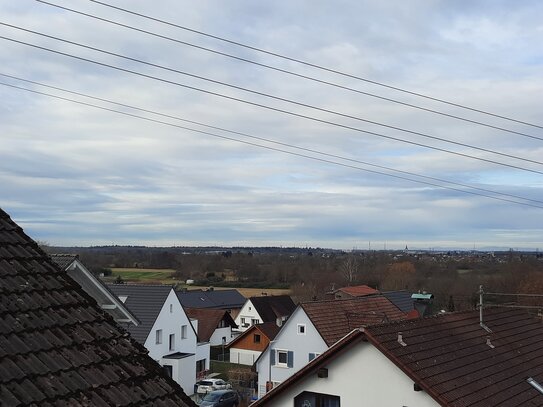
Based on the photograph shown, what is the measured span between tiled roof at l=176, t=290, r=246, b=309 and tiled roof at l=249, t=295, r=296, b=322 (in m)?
5.42

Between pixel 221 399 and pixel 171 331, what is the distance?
7322 mm

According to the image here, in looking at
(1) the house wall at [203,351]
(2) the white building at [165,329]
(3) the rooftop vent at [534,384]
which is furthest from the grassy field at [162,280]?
(3) the rooftop vent at [534,384]

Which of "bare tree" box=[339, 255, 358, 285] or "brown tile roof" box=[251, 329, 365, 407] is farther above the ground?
"bare tree" box=[339, 255, 358, 285]

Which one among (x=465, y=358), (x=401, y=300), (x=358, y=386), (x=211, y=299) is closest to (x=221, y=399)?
(x=358, y=386)

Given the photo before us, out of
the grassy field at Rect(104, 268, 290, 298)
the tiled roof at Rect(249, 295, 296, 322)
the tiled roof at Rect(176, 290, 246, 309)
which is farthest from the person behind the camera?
the grassy field at Rect(104, 268, 290, 298)

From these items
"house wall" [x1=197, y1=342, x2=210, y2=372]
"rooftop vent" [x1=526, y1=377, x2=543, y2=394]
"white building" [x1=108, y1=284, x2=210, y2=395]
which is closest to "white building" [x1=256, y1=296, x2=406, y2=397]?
"white building" [x1=108, y1=284, x2=210, y2=395]

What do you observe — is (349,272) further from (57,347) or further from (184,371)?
(57,347)

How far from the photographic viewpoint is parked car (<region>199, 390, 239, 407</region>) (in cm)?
2819

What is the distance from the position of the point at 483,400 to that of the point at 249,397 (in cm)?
2094

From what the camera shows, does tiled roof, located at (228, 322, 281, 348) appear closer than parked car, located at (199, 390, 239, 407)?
No

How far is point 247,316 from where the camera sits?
6241 cm

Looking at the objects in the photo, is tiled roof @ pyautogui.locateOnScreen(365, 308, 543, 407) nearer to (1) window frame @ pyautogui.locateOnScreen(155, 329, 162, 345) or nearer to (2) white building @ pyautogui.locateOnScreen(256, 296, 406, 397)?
(2) white building @ pyautogui.locateOnScreen(256, 296, 406, 397)

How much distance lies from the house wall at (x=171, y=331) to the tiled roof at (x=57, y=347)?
27.8m

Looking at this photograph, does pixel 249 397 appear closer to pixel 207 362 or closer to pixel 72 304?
pixel 207 362
